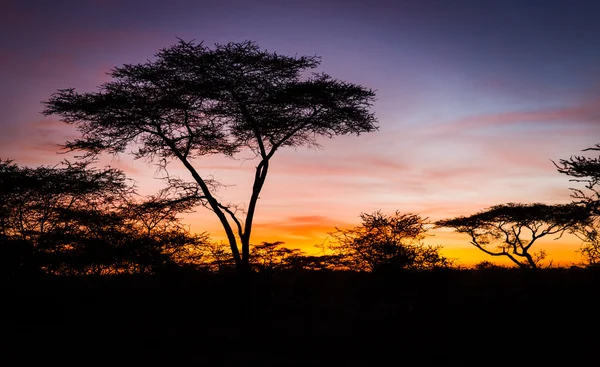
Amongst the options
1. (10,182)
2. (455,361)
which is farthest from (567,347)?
(10,182)

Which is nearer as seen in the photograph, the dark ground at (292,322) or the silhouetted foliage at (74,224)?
the dark ground at (292,322)

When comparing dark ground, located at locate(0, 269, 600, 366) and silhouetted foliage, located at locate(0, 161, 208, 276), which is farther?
silhouetted foliage, located at locate(0, 161, 208, 276)

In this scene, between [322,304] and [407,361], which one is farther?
[322,304]

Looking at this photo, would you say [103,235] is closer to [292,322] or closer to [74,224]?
[74,224]

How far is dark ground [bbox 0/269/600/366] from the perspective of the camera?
9.76m

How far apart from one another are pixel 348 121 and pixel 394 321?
8535 mm

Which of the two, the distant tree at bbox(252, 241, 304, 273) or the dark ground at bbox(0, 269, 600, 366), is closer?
the dark ground at bbox(0, 269, 600, 366)

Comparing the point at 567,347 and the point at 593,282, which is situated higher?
the point at 593,282

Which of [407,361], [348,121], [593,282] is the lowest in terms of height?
[407,361]

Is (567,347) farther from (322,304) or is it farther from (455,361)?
(322,304)

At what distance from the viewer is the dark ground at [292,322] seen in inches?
384

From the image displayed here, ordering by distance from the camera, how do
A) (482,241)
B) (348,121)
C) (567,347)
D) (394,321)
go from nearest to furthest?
(567,347), (394,321), (348,121), (482,241)

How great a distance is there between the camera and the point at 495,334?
32.6 ft

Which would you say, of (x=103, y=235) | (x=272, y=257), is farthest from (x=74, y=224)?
(x=272, y=257)
